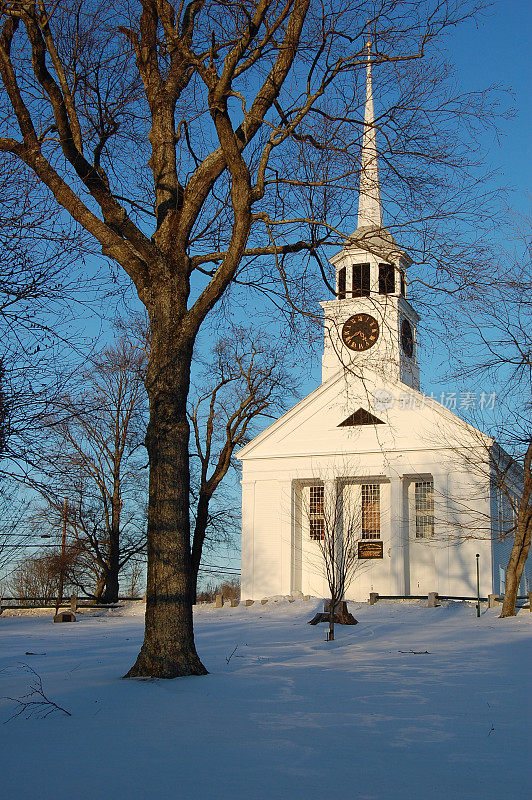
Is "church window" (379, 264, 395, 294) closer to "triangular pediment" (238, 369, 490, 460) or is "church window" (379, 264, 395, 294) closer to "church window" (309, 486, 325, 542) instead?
"triangular pediment" (238, 369, 490, 460)

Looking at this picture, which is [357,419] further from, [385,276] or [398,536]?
[385,276]

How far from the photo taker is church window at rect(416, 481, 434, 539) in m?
34.6

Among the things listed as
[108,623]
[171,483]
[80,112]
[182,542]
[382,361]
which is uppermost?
[80,112]

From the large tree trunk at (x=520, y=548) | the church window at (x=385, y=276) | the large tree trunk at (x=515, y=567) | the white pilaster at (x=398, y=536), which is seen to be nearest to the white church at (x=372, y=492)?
the white pilaster at (x=398, y=536)

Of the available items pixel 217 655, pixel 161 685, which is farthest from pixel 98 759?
pixel 217 655

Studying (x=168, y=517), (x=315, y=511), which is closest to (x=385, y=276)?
(x=168, y=517)

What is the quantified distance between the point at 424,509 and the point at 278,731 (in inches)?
1185

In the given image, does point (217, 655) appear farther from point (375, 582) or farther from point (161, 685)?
point (375, 582)

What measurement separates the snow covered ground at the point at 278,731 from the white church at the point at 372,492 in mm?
20752

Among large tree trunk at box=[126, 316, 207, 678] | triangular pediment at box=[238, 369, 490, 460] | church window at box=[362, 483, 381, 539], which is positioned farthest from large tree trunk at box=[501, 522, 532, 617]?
large tree trunk at box=[126, 316, 207, 678]

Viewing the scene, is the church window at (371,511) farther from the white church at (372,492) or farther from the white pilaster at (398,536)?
the white pilaster at (398,536)

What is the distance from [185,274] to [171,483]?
8.55 feet

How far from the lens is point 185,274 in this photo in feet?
32.1

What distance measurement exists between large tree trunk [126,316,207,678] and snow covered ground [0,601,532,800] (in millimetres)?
458
